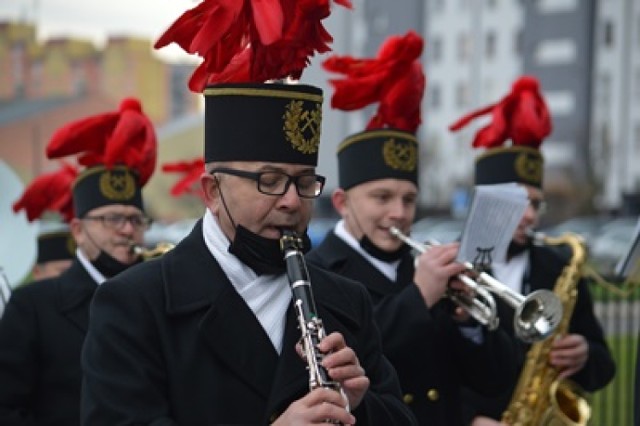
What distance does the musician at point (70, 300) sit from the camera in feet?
17.6

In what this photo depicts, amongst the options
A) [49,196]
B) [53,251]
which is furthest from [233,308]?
[53,251]

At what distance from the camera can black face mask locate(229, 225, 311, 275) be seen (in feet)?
11.0

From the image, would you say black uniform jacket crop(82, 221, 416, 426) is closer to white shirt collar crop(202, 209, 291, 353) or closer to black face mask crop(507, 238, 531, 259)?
white shirt collar crop(202, 209, 291, 353)

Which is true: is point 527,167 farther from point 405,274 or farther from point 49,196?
point 49,196

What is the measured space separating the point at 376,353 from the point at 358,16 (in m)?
65.3

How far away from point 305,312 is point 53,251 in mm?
5061

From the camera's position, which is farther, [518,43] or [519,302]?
[518,43]

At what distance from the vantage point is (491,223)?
5.40m

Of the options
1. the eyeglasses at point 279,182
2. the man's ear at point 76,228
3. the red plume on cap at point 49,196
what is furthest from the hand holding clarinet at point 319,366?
the red plume on cap at point 49,196

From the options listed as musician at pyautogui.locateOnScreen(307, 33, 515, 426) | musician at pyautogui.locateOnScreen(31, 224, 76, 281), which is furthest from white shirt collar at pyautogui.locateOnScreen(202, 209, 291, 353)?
musician at pyautogui.locateOnScreen(31, 224, 76, 281)

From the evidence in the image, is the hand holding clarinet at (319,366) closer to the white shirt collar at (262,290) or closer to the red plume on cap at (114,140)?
the white shirt collar at (262,290)

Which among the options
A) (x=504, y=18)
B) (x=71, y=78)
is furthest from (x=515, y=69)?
(x=71, y=78)

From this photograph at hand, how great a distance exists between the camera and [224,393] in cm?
329

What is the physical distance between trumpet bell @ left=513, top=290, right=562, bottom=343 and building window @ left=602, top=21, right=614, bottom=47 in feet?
207
